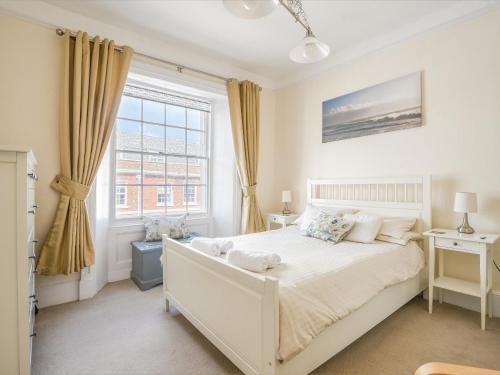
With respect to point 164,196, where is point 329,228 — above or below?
below

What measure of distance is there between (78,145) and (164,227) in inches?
54.2

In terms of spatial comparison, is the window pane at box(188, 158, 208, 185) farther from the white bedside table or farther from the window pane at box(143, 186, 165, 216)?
the white bedside table

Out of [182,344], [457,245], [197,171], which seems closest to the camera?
[182,344]

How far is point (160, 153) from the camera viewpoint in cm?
370

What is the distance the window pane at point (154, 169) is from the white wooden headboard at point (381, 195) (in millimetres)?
2085

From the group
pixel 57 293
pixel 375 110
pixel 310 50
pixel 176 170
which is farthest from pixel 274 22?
pixel 57 293

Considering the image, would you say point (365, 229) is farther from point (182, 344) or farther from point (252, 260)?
A: point (182, 344)

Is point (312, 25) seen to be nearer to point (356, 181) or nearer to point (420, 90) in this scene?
point (420, 90)

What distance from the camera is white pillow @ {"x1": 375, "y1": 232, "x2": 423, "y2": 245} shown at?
245 cm

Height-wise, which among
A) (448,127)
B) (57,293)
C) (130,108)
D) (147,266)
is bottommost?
(57,293)

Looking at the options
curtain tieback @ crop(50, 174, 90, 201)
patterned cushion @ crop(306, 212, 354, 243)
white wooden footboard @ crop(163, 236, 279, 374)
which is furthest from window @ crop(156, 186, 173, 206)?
patterned cushion @ crop(306, 212, 354, 243)

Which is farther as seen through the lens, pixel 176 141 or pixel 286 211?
pixel 286 211

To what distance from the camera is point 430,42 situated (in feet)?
8.80

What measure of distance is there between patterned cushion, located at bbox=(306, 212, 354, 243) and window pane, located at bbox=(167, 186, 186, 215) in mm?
1989
